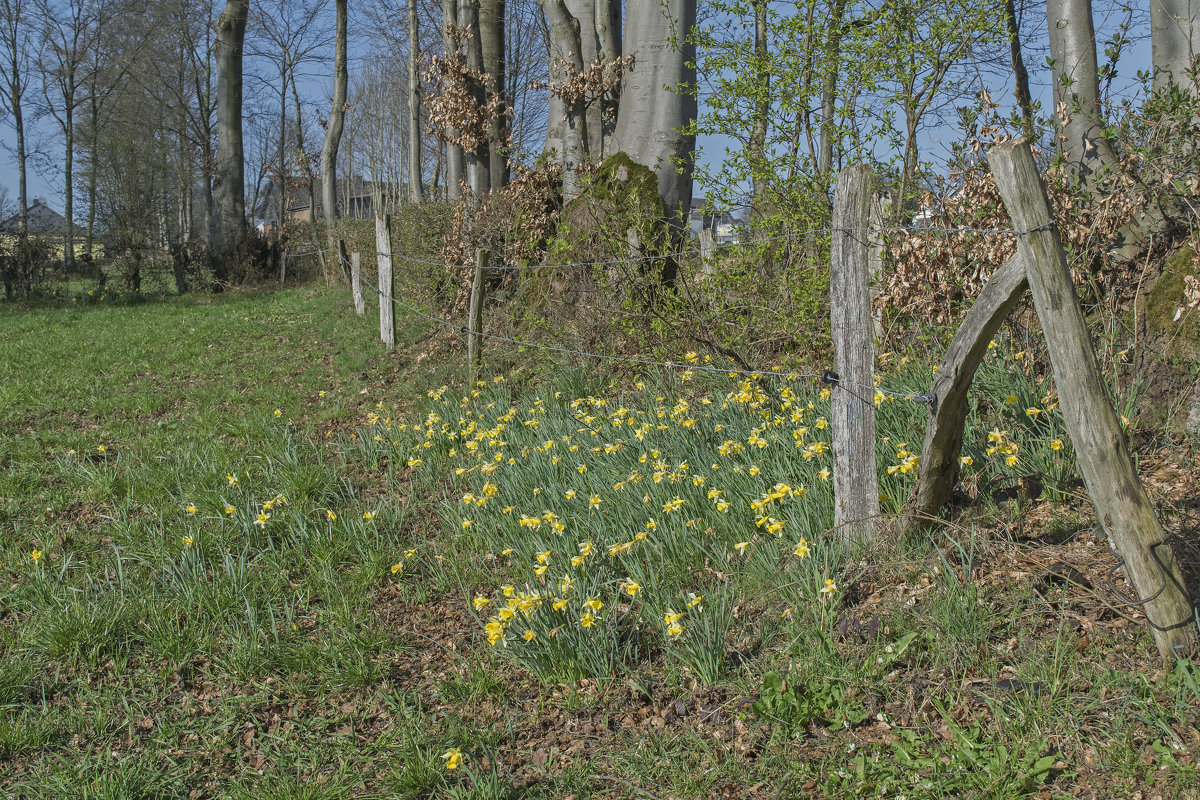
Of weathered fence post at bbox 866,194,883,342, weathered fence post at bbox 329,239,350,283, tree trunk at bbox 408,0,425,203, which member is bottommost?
weathered fence post at bbox 866,194,883,342

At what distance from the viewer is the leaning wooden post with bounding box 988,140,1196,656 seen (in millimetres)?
2383

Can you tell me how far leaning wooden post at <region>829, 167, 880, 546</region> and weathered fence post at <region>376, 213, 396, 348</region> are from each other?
725cm

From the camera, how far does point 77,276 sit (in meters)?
18.4

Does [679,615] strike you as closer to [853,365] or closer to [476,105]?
[853,365]

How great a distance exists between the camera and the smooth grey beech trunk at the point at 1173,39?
542 centimetres

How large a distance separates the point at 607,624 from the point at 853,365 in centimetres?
142

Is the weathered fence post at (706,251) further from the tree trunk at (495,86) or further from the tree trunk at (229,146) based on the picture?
the tree trunk at (229,146)

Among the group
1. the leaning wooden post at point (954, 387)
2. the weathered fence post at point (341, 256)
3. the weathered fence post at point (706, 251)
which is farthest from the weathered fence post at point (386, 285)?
the leaning wooden post at point (954, 387)

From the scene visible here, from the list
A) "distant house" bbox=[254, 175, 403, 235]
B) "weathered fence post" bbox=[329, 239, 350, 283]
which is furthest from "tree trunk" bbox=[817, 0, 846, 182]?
"distant house" bbox=[254, 175, 403, 235]

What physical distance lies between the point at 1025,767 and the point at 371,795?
6.61 feet

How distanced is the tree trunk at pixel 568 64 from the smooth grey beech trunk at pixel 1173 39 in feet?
19.1

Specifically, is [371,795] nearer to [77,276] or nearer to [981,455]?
[981,455]

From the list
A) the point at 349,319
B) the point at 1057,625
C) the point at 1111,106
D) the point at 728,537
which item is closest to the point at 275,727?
the point at 728,537

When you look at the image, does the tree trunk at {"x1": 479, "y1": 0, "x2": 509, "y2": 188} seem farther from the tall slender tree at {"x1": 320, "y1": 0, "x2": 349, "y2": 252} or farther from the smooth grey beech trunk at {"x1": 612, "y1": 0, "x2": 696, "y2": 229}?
the tall slender tree at {"x1": 320, "y1": 0, "x2": 349, "y2": 252}
